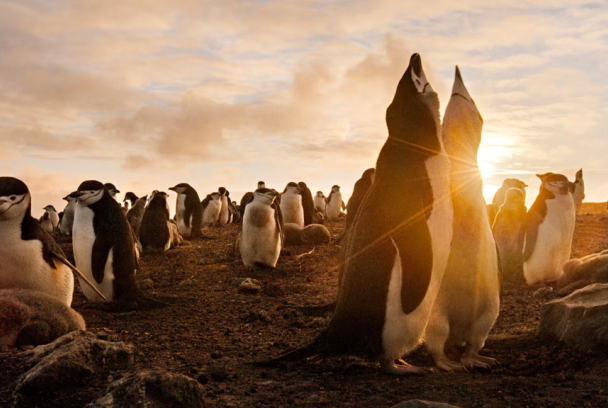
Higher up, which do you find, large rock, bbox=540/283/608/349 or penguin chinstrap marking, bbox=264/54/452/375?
penguin chinstrap marking, bbox=264/54/452/375

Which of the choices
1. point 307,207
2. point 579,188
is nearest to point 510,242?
point 307,207

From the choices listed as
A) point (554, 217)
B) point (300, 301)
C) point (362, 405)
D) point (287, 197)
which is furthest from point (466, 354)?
point (287, 197)

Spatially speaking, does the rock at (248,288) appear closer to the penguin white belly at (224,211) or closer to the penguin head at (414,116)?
the penguin head at (414,116)

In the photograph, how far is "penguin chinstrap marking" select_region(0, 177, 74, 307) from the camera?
586 cm

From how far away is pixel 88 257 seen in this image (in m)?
7.45

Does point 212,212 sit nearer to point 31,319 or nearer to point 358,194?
point 358,194

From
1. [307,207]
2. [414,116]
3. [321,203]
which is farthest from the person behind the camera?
[321,203]

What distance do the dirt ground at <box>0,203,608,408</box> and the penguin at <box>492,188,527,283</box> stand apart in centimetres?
48

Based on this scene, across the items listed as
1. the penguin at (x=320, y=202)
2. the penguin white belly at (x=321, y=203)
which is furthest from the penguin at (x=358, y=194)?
the penguin white belly at (x=321, y=203)

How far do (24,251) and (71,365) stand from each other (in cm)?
263

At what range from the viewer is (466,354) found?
4.35 meters

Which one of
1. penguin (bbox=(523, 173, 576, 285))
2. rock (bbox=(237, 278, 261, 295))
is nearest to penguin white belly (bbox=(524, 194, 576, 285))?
penguin (bbox=(523, 173, 576, 285))

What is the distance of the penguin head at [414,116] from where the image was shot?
162 inches

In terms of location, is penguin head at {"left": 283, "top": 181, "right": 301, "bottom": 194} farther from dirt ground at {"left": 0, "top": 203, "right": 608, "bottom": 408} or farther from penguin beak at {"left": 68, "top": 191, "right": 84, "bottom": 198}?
penguin beak at {"left": 68, "top": 191, "right": 84, "bottom": 198}
